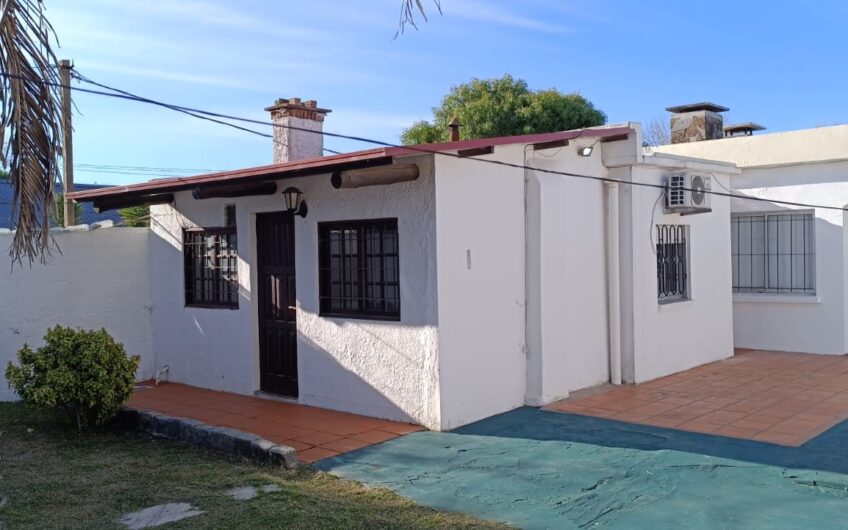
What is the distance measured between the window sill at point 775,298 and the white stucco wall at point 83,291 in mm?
9238

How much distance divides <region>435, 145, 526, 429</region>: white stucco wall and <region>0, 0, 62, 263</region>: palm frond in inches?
133

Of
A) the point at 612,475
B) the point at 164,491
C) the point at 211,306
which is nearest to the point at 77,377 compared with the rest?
the point at 164,491

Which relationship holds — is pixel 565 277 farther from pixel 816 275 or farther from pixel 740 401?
pixel 816 275

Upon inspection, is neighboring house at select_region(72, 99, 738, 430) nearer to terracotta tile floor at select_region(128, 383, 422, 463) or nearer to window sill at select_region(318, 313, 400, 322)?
window sill at select_region(318, 313, 400, 322)

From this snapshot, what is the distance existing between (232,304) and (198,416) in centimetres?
188

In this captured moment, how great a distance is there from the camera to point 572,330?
903cm

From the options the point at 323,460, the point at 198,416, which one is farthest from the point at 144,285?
the point at 323,460

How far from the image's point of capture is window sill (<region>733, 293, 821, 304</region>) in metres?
12.0

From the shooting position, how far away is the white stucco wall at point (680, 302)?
32.0ft

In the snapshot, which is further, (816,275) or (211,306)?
(816,275)

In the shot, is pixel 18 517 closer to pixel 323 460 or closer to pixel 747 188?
pixel 323 460

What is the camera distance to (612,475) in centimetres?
600

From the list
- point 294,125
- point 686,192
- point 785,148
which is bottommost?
point 686,192

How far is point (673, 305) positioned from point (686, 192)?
4.96 feet
